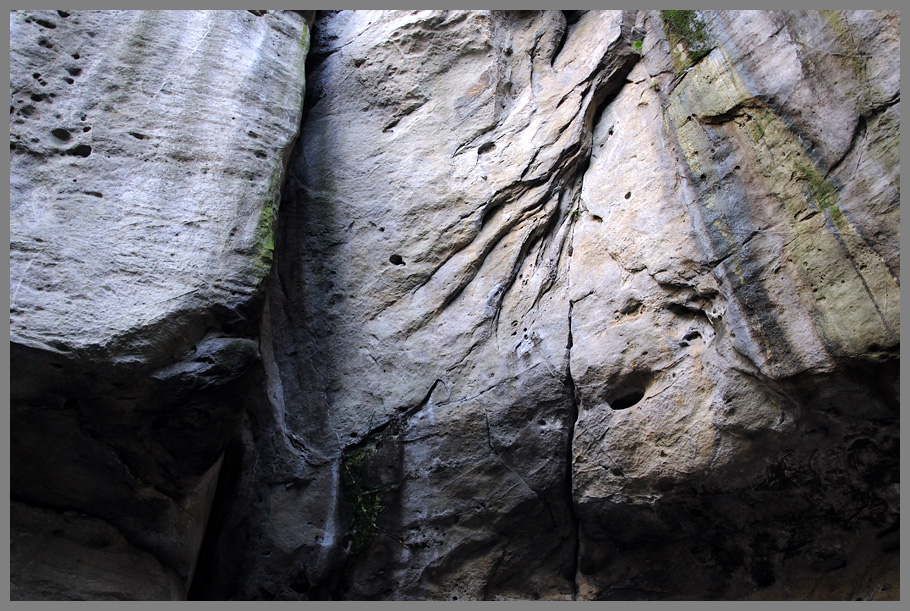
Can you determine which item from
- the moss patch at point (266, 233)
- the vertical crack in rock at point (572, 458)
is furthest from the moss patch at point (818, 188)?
the moss patch at point (266, 233)

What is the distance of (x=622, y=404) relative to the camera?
164 inches

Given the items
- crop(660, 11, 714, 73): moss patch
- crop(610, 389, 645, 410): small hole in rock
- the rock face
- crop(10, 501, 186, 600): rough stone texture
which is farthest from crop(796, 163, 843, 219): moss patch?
crop(10, 501, 186, 600): rough stone texture

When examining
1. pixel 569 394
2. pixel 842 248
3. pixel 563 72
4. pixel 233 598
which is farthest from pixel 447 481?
pixel 563 72

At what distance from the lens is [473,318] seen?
15.1ft

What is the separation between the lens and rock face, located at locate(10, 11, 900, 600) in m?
3.58

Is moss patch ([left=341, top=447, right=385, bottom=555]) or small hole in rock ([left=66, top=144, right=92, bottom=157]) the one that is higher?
small hole in rock ([left=66, top=144, right=92, bottom=157])

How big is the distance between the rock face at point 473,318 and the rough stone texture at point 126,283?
0.02 m

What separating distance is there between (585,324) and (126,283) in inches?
104

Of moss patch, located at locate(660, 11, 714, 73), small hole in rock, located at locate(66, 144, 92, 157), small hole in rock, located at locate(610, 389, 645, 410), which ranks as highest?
moss patch, located at locate(660, 11, 714, 73)

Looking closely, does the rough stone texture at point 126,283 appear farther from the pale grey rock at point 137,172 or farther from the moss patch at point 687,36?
the moss patch at point 687,36

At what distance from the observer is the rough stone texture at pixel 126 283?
3596 mm

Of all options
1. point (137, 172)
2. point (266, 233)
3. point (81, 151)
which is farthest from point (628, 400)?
point (81, 151)

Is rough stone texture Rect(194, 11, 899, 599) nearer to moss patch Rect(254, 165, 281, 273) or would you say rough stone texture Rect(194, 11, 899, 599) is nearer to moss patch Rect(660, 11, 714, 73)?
moss patch Rect(660, 11, 714, 73)

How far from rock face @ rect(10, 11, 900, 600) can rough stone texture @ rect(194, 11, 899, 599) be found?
0.7 inches
